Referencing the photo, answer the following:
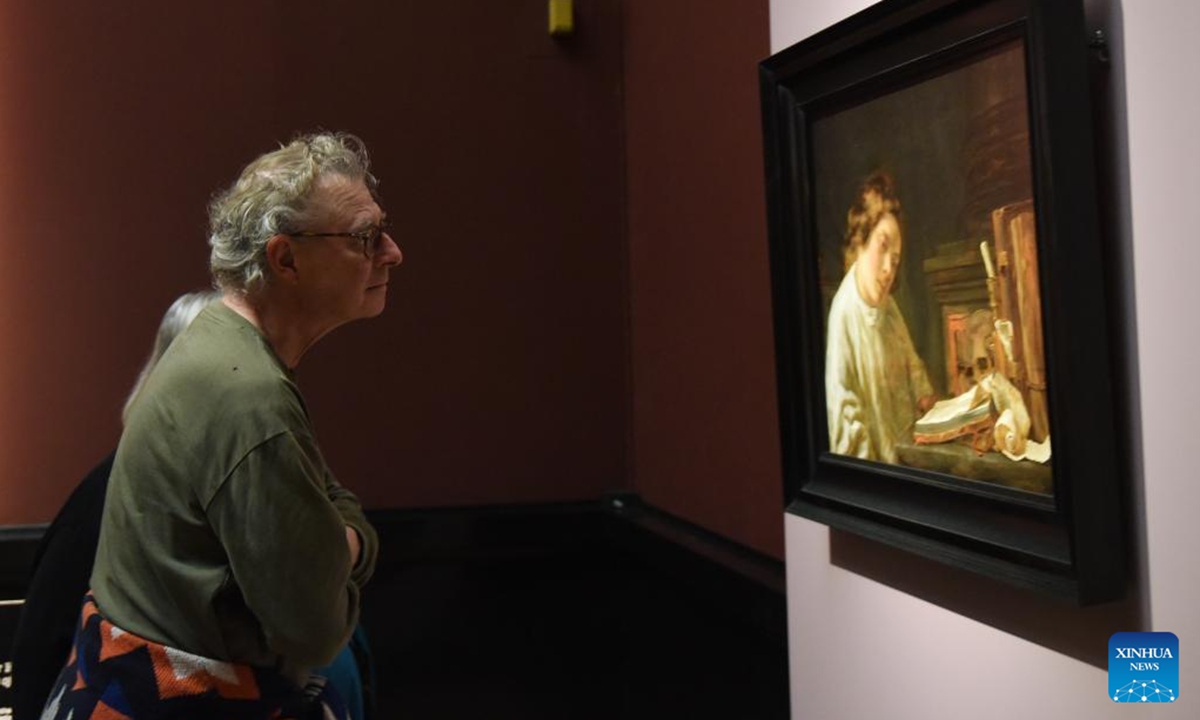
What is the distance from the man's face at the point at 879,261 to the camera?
2217 mm

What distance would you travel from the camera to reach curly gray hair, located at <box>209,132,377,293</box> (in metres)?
2.11

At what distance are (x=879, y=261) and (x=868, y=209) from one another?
0.11 meters

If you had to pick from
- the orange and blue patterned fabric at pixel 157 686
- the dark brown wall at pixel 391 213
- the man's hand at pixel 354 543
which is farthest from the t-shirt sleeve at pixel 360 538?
the dark brown wall at pixel 391 213

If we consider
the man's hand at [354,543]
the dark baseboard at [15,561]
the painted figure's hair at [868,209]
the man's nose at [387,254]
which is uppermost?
the painted figure's hair at [868,209]

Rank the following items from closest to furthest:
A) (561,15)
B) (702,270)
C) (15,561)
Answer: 1. (702,270)
2. (15,561)
3. (561,15)

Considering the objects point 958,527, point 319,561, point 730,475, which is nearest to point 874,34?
point 958,527

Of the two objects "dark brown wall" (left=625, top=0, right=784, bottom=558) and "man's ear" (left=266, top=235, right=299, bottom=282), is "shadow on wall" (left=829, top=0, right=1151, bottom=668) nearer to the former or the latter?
"man's ear" (left=266, top=235, right=299, bottom=282)

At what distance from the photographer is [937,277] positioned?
206 cm

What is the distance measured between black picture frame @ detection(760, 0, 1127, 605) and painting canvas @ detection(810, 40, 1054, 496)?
1 centimetres

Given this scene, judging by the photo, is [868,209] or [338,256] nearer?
[338,256]

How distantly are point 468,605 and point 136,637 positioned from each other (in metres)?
3.37

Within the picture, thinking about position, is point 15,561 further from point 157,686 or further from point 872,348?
point 872,348

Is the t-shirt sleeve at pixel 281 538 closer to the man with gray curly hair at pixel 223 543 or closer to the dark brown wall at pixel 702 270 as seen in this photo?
the man with gray curly hair at pixel 223 543

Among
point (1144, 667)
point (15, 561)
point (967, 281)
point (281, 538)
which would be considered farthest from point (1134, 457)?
point (15, 561)
